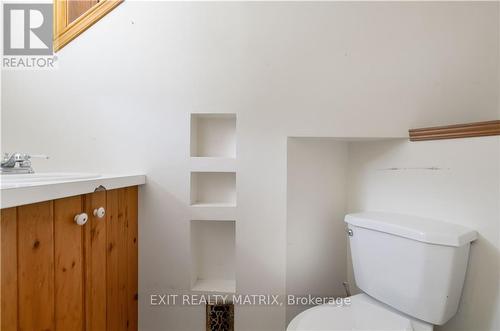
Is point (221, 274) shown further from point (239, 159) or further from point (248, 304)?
point (239, 159)

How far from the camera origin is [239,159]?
1.09 metres

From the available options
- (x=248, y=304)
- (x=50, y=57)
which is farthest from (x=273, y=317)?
(x=50, y=57)

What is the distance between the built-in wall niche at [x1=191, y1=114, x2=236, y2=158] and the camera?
1.20 metres

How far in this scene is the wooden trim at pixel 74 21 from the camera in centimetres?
109

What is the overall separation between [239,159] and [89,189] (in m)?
0.57

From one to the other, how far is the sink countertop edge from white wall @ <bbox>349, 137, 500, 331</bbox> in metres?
1.17

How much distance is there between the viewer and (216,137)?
1200 millimetres

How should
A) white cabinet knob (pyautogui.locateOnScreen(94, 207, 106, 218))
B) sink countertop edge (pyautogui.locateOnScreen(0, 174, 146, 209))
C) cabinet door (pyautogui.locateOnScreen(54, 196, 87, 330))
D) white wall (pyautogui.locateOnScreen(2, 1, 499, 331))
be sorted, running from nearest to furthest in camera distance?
1. sink countertop edge (pyautogui.locateOnScreen(0, 174, 146, 209))
2. cabinet door (pyautogui.locateOnScreen(54, 196, 87, 330))
3. white cabinet knob (pyautogui.locateOnScreen(94, 207, 106, 218))
4. white wall (pyautogui.locateOnScreen(2, 1, 499, 331))

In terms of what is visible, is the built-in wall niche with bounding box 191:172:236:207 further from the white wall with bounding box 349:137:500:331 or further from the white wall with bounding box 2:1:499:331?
the white wall with bounding box 349:137:500:331

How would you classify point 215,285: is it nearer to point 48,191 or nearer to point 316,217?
point 316,217

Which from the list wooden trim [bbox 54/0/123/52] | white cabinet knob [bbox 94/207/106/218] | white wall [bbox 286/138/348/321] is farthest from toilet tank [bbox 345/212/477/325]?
wooden trim [bbox 54/0/123/52]

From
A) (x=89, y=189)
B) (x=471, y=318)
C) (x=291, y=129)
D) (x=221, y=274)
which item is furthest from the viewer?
(x=221, y=274)

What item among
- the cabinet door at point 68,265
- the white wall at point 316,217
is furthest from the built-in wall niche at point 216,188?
the cabinet door at point 68,265

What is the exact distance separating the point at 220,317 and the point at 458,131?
1.26 m
